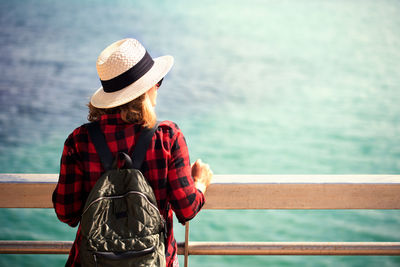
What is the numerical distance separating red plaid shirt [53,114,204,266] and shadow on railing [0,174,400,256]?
27 cm

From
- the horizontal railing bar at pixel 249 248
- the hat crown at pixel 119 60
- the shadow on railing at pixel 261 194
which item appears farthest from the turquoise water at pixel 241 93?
the hat crown at pixel 119 60

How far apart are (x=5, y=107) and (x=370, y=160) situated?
8072 millimetres

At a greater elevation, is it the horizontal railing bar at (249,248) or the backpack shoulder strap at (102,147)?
the backpack shoulder strap at (102,147)

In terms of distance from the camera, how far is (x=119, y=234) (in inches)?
36.4

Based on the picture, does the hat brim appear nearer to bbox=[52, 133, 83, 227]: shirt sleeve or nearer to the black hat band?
the black hat band

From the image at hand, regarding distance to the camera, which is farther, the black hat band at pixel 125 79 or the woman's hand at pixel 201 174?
the woman's hand at pixel 201 174

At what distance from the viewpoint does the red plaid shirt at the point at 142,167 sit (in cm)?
100

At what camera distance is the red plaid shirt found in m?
1.00

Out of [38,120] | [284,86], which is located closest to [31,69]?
[38,120]

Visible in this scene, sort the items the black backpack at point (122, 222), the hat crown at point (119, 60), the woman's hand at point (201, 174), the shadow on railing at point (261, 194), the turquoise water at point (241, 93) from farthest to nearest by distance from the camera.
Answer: the turquoise water at point (241, 93) < the shadow on railing at point (261, 194) < the woman's hand at point (201, 174) < the hat crown at point (119, 60) < the black backpack at point (122, 222)

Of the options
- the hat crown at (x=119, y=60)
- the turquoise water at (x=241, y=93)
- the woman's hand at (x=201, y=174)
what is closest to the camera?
the hat crown at (x=119, y=60)

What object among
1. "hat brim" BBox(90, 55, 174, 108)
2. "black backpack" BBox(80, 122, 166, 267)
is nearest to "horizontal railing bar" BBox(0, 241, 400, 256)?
"black backpack" BBox(80, 122, 166, 267)

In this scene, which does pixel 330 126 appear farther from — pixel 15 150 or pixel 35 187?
pixel 35 187

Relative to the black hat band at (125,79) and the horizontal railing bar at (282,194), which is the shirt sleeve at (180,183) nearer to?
the black hat band at (125,79)
